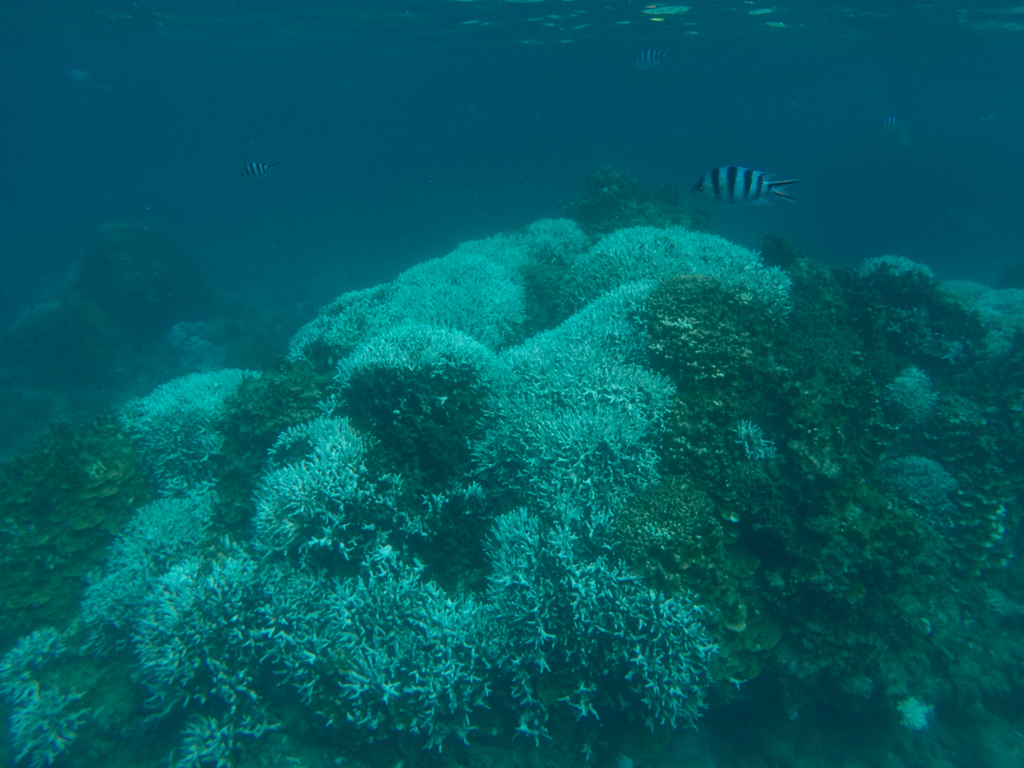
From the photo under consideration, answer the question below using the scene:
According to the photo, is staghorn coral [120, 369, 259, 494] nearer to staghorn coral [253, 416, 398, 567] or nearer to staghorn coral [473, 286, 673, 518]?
staghorn coral [253, 416, 398, 567]

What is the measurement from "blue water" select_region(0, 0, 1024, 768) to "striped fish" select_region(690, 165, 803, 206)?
262 centimetres

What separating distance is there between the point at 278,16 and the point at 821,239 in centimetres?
3702

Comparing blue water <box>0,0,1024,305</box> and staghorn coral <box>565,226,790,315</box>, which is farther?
blue water <box>0,0,1024,305</box>

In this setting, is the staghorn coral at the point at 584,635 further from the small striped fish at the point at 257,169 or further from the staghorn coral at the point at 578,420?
the small striped fish at the point at 257,169

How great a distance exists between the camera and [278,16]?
2811cm

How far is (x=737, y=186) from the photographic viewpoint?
5.22m

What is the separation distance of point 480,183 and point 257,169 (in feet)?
171

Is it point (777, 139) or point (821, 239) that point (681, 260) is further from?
point (777, 139)

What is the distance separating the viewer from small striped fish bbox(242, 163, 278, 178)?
10812 mm

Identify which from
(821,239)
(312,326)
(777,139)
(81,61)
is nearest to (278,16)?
(81,61)

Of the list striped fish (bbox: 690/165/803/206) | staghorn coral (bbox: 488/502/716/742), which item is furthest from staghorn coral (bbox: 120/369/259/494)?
striped fish (bbox: 690/165/803/206)

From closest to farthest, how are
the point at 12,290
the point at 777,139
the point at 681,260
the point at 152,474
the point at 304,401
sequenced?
the point at 304,401 < the point at 152,474 < the point at 681,260 < the point at 12,290 < the point at 777,139

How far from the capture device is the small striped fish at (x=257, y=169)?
1081 centimetres

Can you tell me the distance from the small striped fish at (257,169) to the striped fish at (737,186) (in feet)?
31.2
